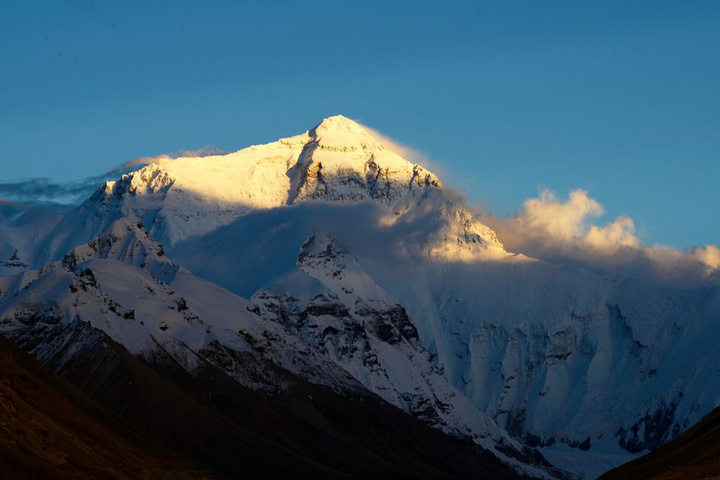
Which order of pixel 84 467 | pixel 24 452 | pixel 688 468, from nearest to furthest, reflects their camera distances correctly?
pixel 688 468 < pixel 24 452 < pixel 84 467

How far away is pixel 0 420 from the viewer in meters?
179

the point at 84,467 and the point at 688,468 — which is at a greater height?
the point at 688,468

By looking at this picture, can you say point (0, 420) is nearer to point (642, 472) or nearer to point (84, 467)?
point (84, 467)

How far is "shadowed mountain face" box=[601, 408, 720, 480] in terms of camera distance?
154 metres

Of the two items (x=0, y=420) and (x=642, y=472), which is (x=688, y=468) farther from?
(x=0, y=420)

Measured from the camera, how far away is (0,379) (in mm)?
198500

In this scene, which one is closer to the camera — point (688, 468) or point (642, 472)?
point (688, 468)

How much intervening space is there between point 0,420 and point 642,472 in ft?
208

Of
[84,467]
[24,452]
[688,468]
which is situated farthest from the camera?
[84,467]

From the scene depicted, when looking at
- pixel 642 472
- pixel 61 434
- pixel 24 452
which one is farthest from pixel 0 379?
pixel 642 472

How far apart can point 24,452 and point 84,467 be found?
12.4m

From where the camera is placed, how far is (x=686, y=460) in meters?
170

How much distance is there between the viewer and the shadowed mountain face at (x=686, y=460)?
154m

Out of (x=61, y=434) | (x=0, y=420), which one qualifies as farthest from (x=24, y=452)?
(x=61, y=434)
